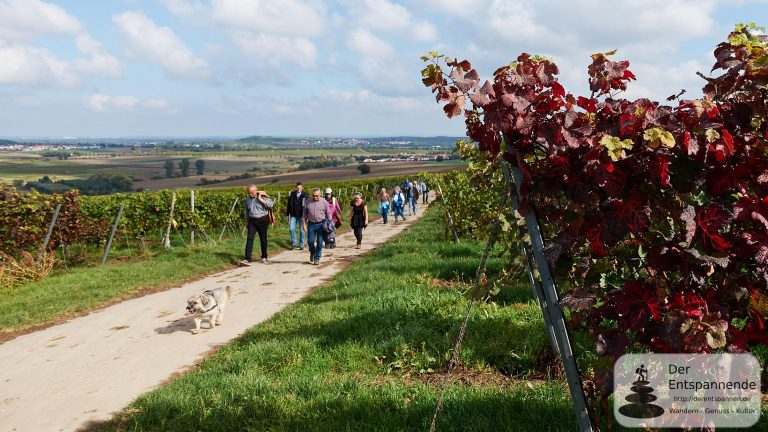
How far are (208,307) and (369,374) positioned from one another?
3246mm

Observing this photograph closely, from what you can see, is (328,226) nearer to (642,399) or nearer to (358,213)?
(358,213)

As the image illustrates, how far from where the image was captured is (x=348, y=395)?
3.95 metres

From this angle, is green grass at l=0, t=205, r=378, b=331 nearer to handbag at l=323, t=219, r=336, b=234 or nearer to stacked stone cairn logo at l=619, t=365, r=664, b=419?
handbag at l=323, t=219, r=336, b=234

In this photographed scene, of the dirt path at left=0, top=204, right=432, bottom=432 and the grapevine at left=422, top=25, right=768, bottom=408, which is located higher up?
the grapevine at left=422, top=25, right=768, bottom=408

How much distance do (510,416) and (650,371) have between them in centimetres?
140

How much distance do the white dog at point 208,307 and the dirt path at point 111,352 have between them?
155 mm

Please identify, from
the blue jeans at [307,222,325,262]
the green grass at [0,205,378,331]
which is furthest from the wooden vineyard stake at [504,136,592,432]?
the blue jeans at [307,222,325,262]

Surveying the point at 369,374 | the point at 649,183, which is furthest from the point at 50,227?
the point at 649,183

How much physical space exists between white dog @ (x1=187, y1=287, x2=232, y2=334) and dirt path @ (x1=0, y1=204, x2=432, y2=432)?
15 centimetres

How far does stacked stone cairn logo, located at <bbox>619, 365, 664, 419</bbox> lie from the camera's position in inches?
88.9

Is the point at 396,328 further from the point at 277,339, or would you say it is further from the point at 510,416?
the point at 510,416

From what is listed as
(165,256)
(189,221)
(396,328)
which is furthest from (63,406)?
(189,221)

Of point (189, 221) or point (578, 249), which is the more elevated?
point (578, 249)

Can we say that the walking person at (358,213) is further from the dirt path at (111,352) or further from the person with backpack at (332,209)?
the dirt path at (111,352)
